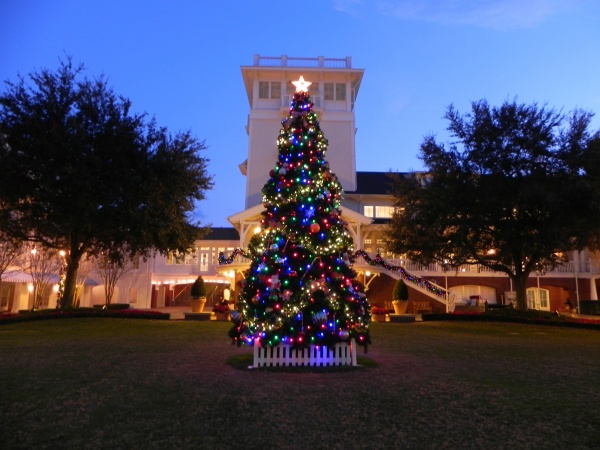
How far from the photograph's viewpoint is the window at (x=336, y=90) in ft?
127

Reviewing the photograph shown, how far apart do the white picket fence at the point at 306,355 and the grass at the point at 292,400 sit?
0.47m

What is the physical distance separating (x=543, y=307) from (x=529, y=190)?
18657mm

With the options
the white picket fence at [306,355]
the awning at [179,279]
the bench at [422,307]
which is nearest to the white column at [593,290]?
the bench at [422,307]

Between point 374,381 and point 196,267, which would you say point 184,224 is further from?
point 374,381

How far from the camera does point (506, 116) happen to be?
70.7 feet

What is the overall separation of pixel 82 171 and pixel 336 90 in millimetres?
24017

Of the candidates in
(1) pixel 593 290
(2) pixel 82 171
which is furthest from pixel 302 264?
(1) pixel 593 290

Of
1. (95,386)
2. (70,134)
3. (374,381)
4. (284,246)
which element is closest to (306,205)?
(284,246)

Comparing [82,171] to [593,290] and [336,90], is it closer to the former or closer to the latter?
[336,90]

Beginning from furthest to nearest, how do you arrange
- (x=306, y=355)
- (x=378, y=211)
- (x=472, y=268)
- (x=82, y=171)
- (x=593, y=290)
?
→ 1. (x=378, y=211)
2. (x=593, y=290)
3. (x=472, y=268)
4. (x=82, y=171)
5. (x=306, y=355)

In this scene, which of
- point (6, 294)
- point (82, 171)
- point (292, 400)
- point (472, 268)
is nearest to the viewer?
point (292, 400)

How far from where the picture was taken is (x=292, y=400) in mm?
6988

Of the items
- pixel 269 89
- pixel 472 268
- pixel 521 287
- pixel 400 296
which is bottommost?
pixel 400 296

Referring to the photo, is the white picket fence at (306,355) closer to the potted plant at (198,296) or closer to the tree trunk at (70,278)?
the tree trunk at (70,278)
